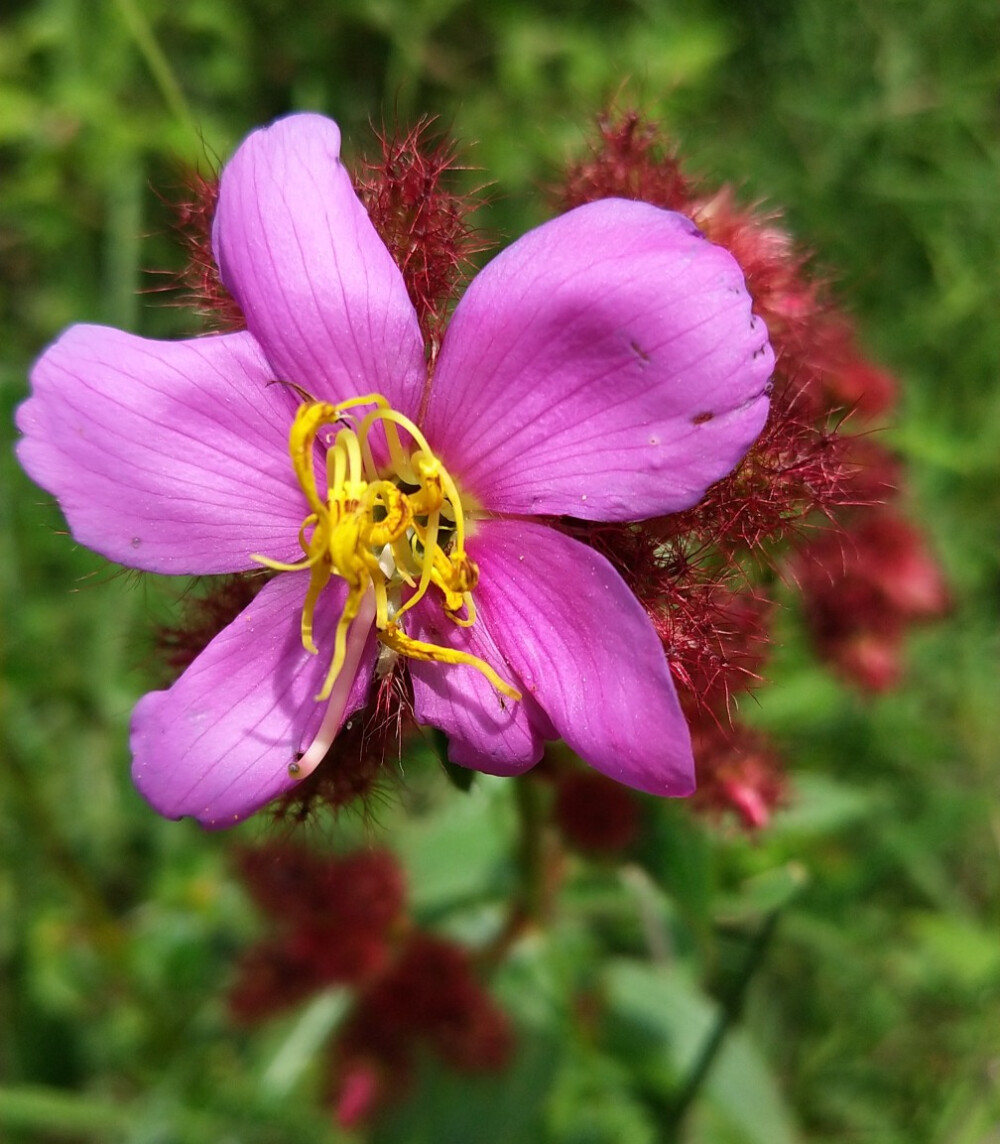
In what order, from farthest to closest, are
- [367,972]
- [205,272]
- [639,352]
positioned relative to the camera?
[367,972] → [205,272] → [639,352]

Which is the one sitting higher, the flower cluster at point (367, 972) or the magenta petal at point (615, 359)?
the magenta petal at point (615, 359)

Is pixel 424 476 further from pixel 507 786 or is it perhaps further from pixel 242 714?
pixel 507 786

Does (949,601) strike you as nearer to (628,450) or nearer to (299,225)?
(628,450)

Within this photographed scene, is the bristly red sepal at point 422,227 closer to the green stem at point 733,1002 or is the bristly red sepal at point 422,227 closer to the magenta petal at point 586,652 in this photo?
the magenta petal at point 586,652

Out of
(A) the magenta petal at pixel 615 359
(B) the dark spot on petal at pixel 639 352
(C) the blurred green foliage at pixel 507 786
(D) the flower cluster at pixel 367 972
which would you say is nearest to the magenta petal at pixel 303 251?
(A) the magenta petal at pixel 615 359

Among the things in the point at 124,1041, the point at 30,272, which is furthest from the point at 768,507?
the point at 30,272

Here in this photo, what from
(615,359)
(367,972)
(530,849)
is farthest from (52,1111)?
(615,359)
